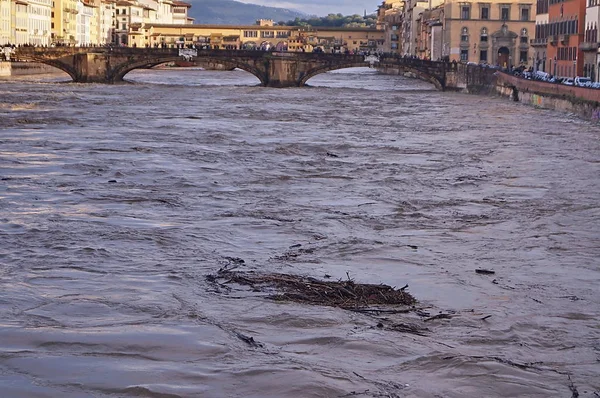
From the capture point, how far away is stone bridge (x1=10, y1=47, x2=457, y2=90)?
59188 mm

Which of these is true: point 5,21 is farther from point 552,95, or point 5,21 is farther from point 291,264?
point 291,264

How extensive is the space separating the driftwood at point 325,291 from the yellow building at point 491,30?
6403 cm

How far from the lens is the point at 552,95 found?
39.1m

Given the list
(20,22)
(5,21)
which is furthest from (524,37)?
→ (20,22)

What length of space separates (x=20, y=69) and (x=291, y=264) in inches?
2239

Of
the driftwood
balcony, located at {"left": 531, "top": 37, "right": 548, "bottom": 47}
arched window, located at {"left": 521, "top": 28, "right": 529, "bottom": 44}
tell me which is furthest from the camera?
arched window, located at {"left": 521, "top": 28, "right": 529, "bottom": 44}

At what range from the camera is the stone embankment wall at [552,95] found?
33.6 meters

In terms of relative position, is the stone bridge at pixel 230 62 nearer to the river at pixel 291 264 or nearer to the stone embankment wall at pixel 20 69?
the stone embankment wall at pixel 20 69

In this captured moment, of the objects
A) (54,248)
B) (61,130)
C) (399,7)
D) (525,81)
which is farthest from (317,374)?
(399,7)

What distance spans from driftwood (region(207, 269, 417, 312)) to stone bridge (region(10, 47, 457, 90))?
4902 centimetres

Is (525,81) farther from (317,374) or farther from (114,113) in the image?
(317,374)

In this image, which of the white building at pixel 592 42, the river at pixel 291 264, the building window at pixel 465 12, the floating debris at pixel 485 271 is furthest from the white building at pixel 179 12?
the floating debris at pixel 485 271

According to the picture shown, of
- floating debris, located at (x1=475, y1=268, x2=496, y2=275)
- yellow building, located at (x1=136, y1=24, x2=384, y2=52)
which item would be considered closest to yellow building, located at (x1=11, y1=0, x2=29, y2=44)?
yellow building, located at (x1=136, y1=24, x2=384, y2=52)

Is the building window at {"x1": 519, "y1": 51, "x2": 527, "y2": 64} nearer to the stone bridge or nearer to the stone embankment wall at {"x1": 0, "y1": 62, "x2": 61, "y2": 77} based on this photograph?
the stone bridge
